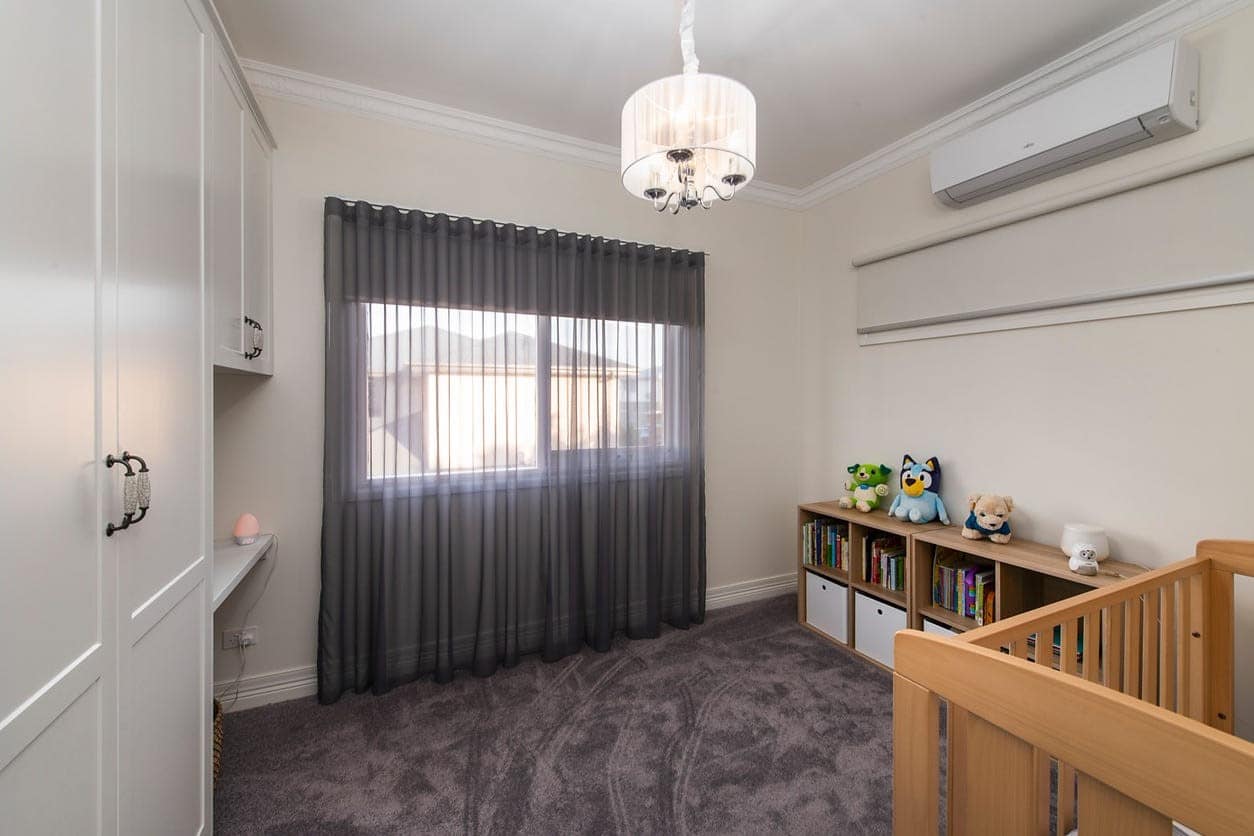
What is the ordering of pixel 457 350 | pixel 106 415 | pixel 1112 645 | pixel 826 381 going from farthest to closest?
pixel 826 381
pixel 457 350
pixel 1112 645
pixel 106 415

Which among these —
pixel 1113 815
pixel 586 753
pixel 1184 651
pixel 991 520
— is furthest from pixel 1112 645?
pixel 586 753

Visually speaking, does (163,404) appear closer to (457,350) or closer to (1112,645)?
(457,350)

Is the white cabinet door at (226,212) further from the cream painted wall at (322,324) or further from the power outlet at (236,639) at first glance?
the power outlet at (236,639)

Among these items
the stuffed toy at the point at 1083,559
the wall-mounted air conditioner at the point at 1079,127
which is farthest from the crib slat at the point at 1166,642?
the wall-mounted air conditioner at the point at 1079,127

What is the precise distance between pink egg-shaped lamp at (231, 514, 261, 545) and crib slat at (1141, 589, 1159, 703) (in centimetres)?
292

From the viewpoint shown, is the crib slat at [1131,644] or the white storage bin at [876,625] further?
the white storage bin at [876,625]

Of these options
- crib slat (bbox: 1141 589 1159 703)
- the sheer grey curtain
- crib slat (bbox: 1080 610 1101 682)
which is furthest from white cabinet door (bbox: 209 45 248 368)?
crib slat (bbox: 1141 589 1159 703)

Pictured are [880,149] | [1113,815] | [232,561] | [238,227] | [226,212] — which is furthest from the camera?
[880,149]

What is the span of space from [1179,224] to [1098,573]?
125cm

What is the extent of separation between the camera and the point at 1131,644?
130 cm

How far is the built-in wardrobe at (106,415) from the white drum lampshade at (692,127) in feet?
3.55

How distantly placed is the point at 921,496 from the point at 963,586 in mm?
452

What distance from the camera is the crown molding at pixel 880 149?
1787mm

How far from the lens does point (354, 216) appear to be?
2137 mm
